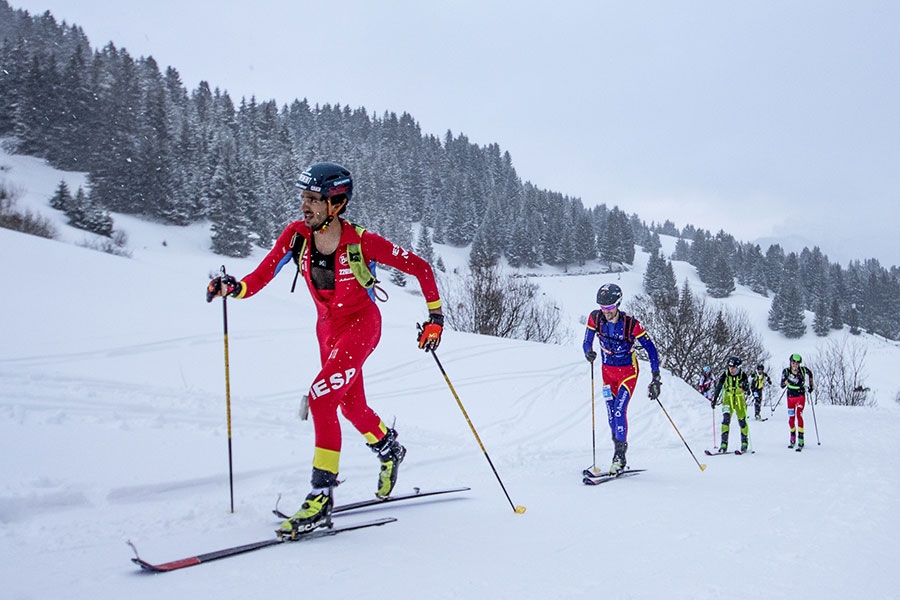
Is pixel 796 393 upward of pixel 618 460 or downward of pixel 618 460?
upward

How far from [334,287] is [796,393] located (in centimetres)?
1135

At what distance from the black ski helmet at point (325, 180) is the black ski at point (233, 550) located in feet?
7.89

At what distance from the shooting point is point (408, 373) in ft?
41.8

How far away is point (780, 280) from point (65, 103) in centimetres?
11864

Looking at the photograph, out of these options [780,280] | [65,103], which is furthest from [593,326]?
[780,280]

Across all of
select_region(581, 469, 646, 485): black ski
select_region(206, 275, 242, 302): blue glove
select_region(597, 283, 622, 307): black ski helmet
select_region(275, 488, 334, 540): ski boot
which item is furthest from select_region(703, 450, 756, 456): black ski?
select_region(206, 275, 242, 302): blue glove

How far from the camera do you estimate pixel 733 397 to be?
10.5 m

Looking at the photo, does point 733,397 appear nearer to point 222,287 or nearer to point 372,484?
point 372,484

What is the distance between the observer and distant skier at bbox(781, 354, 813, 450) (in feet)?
35.8

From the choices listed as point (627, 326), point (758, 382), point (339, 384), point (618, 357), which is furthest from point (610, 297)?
point (758, 382)

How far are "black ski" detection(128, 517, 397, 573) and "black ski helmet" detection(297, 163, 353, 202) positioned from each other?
2.40 meters

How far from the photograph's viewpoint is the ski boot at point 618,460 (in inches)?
266

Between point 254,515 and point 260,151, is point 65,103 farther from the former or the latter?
point 254,515

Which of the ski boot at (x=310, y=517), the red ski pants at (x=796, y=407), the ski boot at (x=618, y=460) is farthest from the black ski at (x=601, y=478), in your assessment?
the red ski pants at (x=796, y=407)
